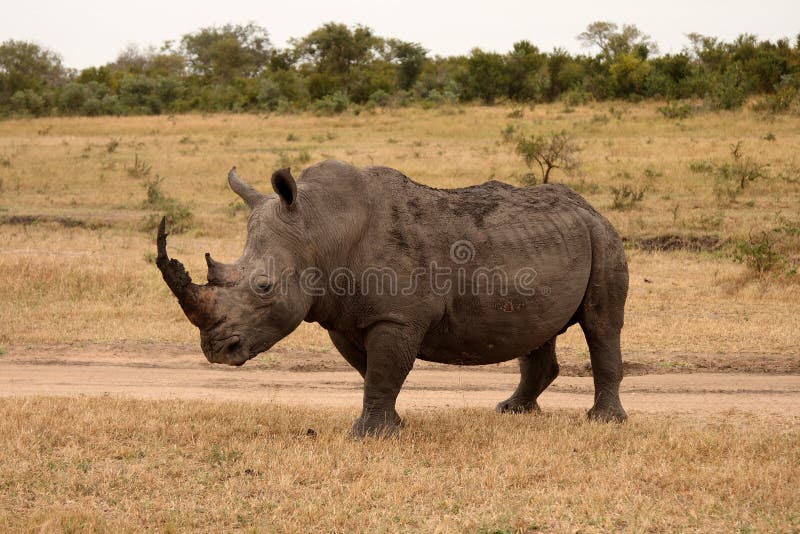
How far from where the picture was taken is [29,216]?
21.0 meters

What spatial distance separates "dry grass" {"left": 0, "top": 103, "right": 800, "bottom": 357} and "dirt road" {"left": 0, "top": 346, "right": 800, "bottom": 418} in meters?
0.75

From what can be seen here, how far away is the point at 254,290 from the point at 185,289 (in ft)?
1.82

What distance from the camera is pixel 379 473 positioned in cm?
668

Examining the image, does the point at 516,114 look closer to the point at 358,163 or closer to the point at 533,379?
the point at 358,163

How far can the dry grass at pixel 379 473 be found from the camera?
19.3 ft

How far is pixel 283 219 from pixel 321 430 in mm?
1735

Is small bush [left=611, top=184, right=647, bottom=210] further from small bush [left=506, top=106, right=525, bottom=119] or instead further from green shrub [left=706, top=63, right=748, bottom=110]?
green shrub [left=706, top=63, right=748, bottom=110]

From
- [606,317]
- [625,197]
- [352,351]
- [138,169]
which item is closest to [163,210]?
[138,169]

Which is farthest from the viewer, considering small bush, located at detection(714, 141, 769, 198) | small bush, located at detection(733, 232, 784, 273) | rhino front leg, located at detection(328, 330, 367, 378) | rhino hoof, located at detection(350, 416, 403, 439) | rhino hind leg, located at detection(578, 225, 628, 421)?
small bush, located at detection(714, 141, 769, 198)

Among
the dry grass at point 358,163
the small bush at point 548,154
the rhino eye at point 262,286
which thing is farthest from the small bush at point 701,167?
the rhino eye at point 262,286

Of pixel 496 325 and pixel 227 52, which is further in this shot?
pixel 227 52

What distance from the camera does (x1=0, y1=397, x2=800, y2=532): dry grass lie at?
5.89 metres

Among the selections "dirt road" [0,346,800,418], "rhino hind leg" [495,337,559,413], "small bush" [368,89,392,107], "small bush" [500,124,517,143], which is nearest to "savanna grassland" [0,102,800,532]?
"rhino hind leg" [495,337,559,413]

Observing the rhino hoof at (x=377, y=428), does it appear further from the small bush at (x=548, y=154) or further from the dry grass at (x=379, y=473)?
the small bush at (x=548, y=154)
